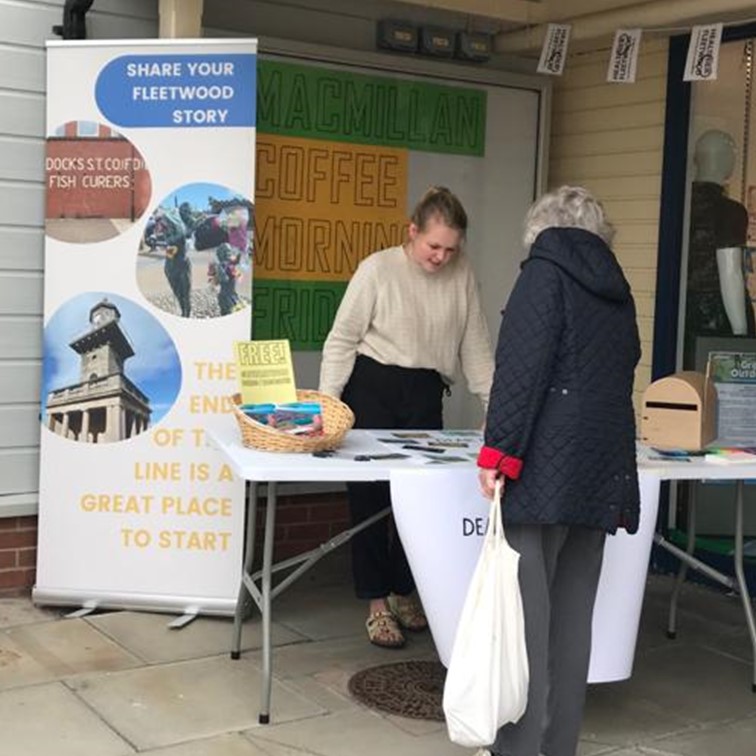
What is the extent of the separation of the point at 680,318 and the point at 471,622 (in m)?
3.21

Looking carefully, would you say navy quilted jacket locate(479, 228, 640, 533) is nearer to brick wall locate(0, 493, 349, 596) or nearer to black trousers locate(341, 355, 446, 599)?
black trousers locate(341, 355, 446, 599)

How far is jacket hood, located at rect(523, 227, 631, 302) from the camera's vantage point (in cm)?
347

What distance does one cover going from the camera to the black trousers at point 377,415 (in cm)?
489

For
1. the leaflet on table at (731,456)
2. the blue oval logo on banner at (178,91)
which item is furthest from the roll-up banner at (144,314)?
the leaflet on table at (731,456)

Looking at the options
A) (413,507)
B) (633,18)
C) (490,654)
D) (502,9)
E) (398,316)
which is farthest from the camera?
(502,9)

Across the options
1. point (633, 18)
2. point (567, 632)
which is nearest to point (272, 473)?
point (567, 632)

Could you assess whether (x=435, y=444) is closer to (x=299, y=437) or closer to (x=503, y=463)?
(x=299, y=437)

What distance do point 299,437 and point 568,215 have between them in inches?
46.2

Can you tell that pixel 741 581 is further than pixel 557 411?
Yes

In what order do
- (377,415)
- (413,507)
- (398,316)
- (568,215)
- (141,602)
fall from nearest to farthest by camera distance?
1. (568,215)
2. (413,507)
3. (398,316)
4. (377,415)
5. (141,602)

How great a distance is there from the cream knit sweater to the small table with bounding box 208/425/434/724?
0.33 metres

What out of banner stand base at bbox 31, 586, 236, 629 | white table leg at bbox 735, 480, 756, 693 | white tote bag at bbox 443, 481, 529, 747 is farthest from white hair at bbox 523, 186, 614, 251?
banner stand base at bbox 31, 586, 236, 629

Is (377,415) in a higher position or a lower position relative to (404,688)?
higher

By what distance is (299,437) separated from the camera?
4.11 metres
